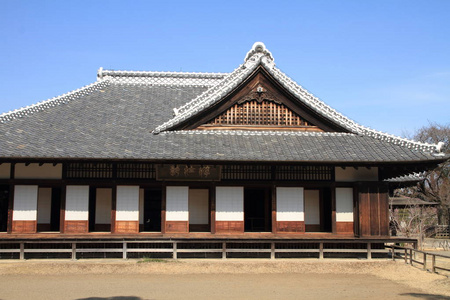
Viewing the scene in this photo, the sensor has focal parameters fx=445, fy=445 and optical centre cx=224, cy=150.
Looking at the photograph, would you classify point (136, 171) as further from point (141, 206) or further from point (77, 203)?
point (141, 206)

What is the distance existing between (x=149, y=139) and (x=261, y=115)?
4.54m

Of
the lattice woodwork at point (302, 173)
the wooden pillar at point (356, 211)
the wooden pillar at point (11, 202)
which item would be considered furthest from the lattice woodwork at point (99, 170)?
the wooden pillar at point (356, 211)

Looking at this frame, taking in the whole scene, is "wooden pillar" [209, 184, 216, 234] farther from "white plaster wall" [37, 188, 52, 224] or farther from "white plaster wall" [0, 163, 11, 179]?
"white plaster wall" [0, 163, 11, 179]

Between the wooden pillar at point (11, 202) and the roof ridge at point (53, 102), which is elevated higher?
the roof ridge at point (53, 102)

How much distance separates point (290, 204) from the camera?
54.3 feet

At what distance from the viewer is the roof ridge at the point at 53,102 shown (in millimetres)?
17438

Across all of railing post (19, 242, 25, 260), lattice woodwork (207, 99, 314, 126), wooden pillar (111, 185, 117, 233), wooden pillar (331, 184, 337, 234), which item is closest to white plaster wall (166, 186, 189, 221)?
wooden pillar (111, 185, 117, 233)

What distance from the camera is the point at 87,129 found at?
56.3 feet

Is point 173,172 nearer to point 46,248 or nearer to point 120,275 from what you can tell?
point 120,275

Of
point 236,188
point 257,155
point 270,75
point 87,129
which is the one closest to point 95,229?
point 87,129

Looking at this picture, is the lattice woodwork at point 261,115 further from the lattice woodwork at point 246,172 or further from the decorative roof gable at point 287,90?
the lattice woodwork at point 246,172

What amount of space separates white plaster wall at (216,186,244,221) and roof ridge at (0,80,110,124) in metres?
8.34

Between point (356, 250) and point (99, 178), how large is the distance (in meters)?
9.65

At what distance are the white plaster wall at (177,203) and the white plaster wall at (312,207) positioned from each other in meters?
5.45
